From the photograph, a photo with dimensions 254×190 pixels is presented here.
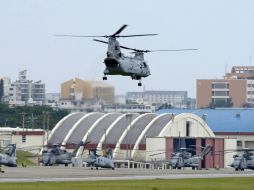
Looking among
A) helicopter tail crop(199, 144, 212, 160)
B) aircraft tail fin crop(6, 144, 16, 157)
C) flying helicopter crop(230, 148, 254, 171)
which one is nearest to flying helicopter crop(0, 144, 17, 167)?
aircraft tail fin crop(6, 144, 16, 157)

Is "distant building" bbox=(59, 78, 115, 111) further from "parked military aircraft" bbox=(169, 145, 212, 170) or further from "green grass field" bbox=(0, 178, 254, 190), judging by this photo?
"parked military aircraft" bbox=(169, 145, 212, 170)

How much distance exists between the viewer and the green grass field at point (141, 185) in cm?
10801

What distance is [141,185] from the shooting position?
114 meters

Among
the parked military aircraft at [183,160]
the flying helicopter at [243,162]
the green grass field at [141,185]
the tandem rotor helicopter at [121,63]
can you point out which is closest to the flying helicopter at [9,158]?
the parked military aircraft at [183,160]

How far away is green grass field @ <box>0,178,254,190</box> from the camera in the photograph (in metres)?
108

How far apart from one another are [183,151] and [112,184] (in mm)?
74500

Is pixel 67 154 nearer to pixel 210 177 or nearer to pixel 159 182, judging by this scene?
pixel 210 177

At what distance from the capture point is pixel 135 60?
11275 cm

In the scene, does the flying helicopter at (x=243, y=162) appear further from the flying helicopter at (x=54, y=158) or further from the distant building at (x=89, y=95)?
the distant building at (x=89, y=95)

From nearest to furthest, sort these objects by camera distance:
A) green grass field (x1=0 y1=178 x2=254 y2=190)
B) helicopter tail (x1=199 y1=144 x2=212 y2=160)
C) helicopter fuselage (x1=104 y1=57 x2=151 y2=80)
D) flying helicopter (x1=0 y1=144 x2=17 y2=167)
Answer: green grass field (x1=0 y1=178 x2=254 y2=190) → helicopter fuselage (x1=104 y1=57 x2=151 y2=80) → flying helicopter (x1=0 y1=144 x2=17 y2=167) → helicopter tail (x1=199 y1=144 x2=212 y2=160)

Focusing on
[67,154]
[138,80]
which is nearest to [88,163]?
[67,154]

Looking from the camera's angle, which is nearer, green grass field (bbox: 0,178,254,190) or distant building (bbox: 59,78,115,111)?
green grass field (bbox: 0,178,254,190)

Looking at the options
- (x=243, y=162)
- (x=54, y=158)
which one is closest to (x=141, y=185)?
(x=243, y=162)

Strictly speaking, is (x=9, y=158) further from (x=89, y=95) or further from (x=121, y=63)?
(x=121, y=63)
